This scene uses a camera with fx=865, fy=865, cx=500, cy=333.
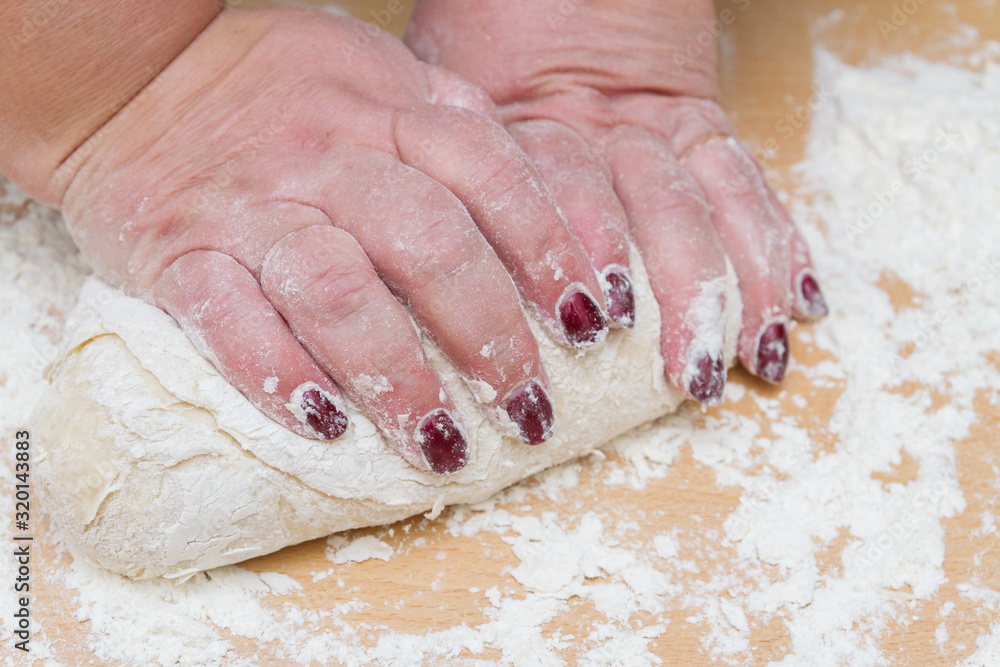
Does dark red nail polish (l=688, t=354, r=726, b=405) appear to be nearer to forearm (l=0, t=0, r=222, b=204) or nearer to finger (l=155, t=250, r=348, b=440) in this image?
finger (l=155, t=250, r=348, b=440)

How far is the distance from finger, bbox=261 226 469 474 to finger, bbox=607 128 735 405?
0.94ft

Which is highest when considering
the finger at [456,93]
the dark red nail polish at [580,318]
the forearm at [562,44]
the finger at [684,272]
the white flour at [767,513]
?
the finger at [456,93]

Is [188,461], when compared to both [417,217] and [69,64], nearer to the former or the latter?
[417,217]

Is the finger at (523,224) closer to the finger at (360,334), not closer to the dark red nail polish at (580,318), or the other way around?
the dark red nail polish at (580,318)

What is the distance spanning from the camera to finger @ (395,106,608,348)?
91cm

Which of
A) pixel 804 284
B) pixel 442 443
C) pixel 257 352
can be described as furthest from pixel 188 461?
pixel 804 284

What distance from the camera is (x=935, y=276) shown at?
1.26m

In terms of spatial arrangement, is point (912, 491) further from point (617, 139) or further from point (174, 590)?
point (174, 590)

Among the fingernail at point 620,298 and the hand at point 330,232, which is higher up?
the hand at point 330,232

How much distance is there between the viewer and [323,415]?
33.5 inches

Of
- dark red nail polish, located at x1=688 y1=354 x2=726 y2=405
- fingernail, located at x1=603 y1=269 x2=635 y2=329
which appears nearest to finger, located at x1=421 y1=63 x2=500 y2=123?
fingernail, located at x1=603 y1=269 x2=635 y2=329

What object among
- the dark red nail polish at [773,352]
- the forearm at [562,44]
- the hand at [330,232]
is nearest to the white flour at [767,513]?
the dark red nail polish at [773,352]

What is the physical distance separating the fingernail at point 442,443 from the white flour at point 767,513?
0.42 ft

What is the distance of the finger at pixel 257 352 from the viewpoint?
85 centimetres
